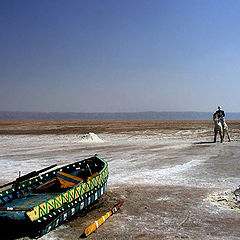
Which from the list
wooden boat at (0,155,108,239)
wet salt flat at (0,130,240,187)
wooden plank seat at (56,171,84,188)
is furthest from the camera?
wet salt flat at (0,130,240,187)

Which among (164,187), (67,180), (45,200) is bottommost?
(164,187)

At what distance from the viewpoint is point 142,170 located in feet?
44.6

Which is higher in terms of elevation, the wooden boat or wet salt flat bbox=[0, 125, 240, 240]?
the wooden boat

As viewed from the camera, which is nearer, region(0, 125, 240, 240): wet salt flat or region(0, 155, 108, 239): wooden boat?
region(0, 155, 108, 239): wooden boat

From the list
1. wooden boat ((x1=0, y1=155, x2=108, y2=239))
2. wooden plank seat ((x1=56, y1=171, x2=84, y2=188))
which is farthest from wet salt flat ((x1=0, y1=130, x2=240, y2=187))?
wooden boat ((x1=0, y1=155, x2=108, y2=239))

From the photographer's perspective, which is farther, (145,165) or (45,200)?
(145,165)

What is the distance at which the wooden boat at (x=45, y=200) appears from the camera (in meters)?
6.13

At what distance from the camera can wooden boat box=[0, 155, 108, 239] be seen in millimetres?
6129

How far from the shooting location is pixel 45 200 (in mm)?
7582

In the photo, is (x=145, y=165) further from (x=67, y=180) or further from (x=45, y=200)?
(x=45, y=200)

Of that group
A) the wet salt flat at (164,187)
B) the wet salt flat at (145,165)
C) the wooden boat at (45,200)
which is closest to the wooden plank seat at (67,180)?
the wooden boat at (45,200)

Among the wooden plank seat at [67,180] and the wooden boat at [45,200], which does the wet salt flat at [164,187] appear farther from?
the wooden plank seat at [67,180]

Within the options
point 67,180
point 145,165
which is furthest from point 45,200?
point 145,165

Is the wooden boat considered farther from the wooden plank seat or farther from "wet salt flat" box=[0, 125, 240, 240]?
"wet salt flat" box=[0, 125, 240, 240]
